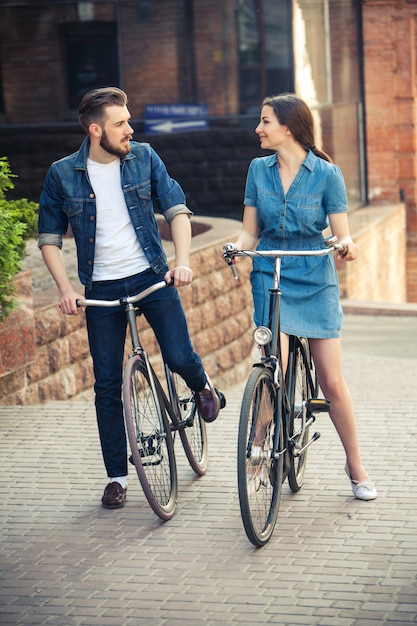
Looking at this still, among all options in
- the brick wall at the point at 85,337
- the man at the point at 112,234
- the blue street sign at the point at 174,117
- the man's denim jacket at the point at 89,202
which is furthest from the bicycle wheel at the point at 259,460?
the blue street sign at the point at 174,117

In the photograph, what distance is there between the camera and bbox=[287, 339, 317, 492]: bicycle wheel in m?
5.14

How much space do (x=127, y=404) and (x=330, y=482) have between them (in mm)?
1232

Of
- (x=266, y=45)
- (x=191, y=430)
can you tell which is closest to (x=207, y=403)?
(x=191, y=430)

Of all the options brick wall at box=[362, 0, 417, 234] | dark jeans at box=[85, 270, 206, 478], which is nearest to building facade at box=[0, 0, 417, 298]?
brick wall at box=[362, 0, 417, 234]

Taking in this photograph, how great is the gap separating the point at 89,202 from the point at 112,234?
17cm

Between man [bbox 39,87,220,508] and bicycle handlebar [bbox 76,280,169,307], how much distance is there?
36 millimetres

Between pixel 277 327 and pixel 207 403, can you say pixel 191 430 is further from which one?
pixel 277 327

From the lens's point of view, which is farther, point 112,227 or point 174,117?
point 174,117

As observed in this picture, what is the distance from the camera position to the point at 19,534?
198 inches

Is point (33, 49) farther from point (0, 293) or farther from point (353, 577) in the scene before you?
point (353, 577)

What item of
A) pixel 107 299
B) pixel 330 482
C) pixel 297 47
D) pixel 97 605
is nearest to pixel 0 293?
pixel 107 299

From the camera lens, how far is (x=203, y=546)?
15.7 feet

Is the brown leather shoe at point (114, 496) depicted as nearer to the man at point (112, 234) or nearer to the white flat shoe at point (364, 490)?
the man at point (112, 234)

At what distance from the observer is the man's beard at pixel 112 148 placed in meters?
5.02
